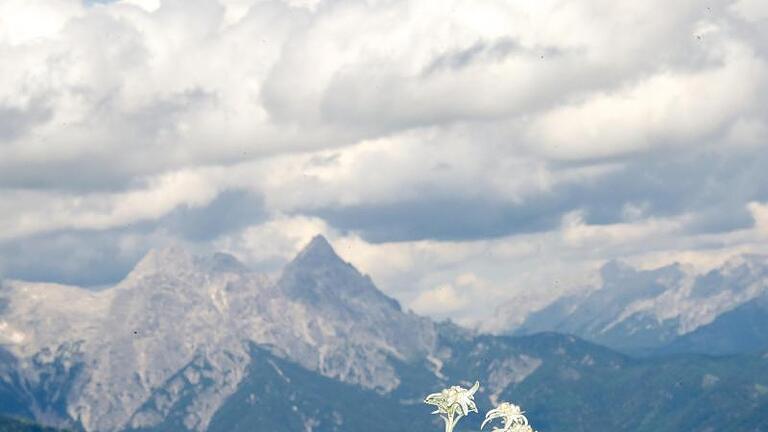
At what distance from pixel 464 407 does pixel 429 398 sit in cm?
144

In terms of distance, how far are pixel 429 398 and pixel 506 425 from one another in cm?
263

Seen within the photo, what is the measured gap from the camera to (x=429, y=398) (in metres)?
40.4

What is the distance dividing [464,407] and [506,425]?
1709 mm

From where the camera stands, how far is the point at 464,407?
39.5 m

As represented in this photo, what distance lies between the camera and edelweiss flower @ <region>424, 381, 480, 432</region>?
39438mm

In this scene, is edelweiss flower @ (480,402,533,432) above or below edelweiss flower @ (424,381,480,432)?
below

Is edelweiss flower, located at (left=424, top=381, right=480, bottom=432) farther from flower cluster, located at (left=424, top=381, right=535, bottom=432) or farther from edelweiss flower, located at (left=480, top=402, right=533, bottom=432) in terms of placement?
edelweiss flower, located at (left=480, top=402, right=533, bottom=432)

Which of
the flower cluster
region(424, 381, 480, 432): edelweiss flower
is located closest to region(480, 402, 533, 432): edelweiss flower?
the flower cluster

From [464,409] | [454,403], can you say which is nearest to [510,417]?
[454,403]

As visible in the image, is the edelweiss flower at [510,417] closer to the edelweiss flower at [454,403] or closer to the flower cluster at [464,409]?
the flower cluster at [464,409]

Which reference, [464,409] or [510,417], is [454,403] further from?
[510,417]

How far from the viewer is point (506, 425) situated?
132 ft

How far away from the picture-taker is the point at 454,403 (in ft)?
132

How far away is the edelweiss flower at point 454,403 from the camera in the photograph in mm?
39438
